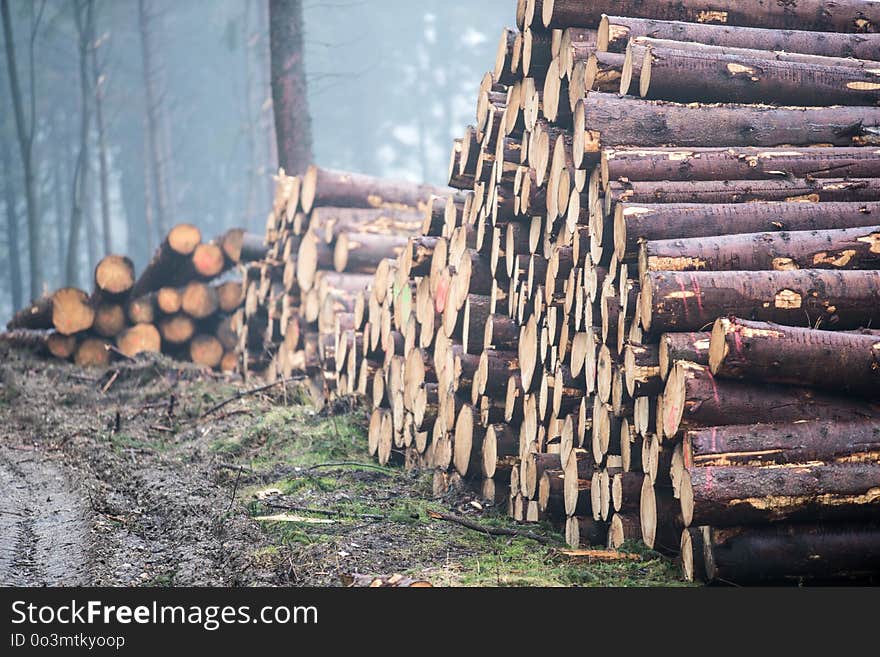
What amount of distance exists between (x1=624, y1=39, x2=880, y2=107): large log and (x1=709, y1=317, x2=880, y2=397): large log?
2.15 m

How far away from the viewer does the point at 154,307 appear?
45.3 feet

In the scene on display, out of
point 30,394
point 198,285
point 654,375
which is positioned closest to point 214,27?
point 198,285

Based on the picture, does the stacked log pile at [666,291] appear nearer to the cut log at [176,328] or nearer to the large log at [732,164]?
the large log at [732,164]

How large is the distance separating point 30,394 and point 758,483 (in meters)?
8.93

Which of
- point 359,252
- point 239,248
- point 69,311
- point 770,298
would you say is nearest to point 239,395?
point 359,252

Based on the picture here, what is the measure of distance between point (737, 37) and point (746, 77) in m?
0.59

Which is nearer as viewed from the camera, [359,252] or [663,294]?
[663,294]

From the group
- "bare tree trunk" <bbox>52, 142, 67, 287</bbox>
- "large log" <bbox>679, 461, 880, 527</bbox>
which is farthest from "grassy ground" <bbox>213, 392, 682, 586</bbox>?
"bare tree trunk" <bbox>52, 142, 67, 287</bbox>

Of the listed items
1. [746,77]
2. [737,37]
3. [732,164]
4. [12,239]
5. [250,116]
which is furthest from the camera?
[250,116]

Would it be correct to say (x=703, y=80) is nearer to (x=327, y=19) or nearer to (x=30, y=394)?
(x=30, y=394)

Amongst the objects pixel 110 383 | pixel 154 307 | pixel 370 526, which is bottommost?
pixel 110 383

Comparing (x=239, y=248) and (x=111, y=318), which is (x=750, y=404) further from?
(x=111, y=318)

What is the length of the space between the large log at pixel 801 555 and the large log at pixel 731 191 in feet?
6.72

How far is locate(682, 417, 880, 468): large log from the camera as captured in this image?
15.1ft
